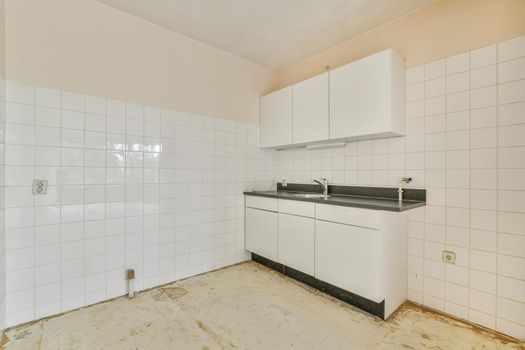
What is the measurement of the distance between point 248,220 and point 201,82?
1.67 m

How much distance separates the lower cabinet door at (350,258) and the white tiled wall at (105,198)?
119 cm

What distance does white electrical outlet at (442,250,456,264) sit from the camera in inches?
73.5

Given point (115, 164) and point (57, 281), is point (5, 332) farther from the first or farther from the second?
point (115, 164)

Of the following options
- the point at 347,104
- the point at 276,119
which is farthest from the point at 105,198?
the point at 347,104

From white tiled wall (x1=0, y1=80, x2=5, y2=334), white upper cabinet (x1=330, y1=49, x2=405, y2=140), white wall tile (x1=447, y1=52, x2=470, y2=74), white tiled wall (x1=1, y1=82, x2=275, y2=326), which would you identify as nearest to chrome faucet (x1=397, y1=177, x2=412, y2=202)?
white upper cabinet (x1=330, y1=49, x2=405, y2=140)

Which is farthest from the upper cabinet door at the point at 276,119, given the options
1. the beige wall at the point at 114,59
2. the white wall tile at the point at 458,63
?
the white wall tile at the point at 458,63

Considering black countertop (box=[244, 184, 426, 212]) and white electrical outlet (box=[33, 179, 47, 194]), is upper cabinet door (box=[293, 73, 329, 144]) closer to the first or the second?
black countertop (box=[244, 184, 426, 212])

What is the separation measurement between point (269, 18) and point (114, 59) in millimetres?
1413

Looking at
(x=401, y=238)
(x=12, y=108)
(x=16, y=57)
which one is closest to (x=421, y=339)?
(x=401, y=238)

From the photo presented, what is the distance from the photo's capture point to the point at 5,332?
1.64 m

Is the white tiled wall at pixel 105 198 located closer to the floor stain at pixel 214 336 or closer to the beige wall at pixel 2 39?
the beige wall at pixel 2 39

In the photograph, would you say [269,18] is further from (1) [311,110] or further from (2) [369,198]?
(2) [369,198]

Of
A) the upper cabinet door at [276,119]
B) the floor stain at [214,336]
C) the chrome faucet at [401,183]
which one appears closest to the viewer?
the floor stain at [214,336]

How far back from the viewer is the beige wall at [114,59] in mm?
1746
